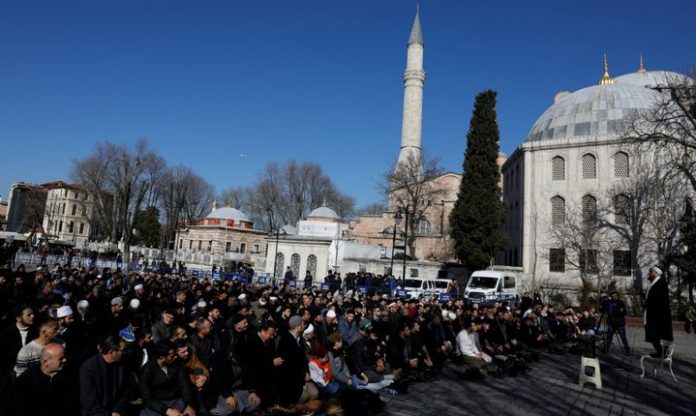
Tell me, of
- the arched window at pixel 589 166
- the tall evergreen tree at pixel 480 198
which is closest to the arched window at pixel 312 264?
the tall evergreen tree at pixel 480 198

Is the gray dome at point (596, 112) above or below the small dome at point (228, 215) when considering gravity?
above

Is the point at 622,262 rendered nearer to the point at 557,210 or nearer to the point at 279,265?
the point at 557,210

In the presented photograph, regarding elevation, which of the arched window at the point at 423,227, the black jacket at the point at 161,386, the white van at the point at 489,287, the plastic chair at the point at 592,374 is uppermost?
the arched window at the point at 423,227

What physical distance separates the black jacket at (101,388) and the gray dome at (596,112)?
31565 millimetres

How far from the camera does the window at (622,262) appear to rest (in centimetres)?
2758

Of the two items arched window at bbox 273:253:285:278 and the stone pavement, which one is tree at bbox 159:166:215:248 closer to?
arched window at bbox 273:253:285:278

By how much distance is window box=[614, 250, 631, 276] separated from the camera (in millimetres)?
27578

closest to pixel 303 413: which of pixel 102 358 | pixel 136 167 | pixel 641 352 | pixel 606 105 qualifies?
pixel 102 358

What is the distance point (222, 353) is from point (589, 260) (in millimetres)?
27860

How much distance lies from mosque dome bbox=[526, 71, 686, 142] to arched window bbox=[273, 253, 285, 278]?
20.0 m

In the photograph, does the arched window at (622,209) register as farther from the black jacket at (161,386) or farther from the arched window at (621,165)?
the black jacket at (161,386)

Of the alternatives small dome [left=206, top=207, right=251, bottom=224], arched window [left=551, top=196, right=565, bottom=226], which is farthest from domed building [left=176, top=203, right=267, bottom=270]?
arched window [left=551, top=196, right=565, bottom=226]

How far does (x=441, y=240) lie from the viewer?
4534 cm

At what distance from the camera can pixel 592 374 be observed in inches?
321
